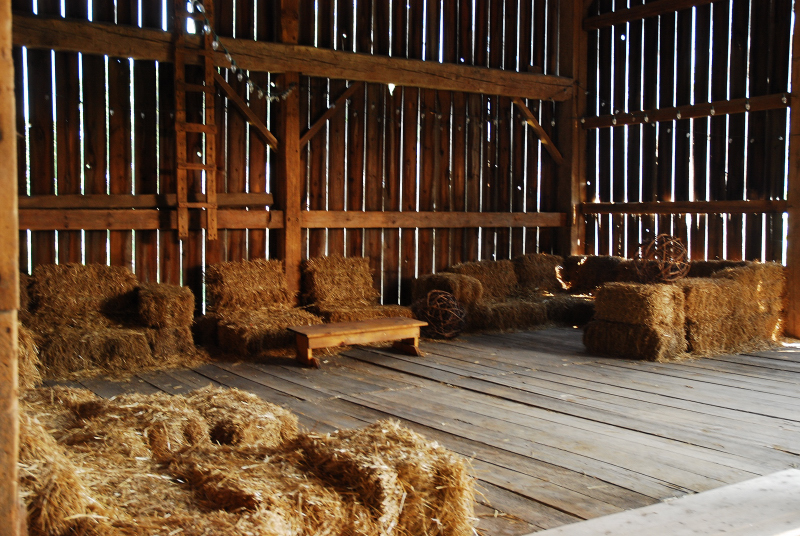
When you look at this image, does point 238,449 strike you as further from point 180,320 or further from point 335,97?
point 335,97

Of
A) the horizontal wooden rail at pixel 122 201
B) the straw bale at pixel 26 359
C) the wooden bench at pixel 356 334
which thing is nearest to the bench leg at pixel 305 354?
the wooden bench at pixel 356 334

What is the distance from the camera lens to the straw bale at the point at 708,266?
812cm

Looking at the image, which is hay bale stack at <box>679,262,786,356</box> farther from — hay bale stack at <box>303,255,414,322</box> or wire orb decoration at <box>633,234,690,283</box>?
hay bale stack at <box>303,255,414,322</box>

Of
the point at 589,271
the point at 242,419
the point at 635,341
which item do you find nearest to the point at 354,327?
the point at 635,341

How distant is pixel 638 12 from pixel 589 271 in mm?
3499

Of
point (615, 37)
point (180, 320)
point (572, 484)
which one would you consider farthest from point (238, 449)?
point (615, 37)

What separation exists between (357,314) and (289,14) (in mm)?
3441

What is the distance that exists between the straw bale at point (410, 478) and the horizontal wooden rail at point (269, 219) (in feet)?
17.5

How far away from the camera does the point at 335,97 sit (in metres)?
8.78

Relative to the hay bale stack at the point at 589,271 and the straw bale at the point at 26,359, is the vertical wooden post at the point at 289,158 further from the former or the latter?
the hay bale stack at the point at 589,271

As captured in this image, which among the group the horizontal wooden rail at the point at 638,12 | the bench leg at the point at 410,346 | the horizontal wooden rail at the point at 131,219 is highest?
the horizontal wooden rail at the point at 638,12

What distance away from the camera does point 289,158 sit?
8.20 meters

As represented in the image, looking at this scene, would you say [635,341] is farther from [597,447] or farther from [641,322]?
[597,447]

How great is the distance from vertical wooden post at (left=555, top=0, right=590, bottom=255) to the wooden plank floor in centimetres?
316
